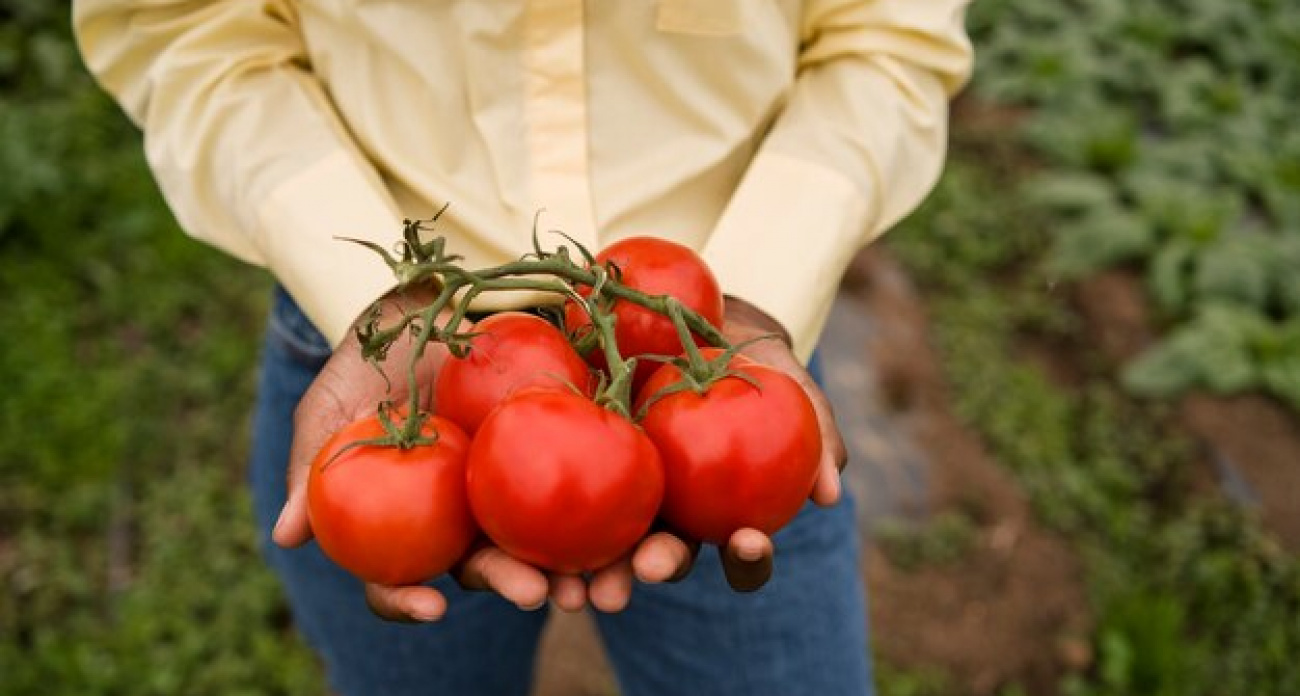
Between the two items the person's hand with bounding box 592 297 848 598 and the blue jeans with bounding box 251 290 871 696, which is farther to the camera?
the blue jeans with bounding box 251 290 871 696

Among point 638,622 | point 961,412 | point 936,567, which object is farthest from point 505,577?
point 961,412

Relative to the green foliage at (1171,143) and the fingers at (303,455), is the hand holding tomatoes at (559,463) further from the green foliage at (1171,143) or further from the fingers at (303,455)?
the green foliage at (1171,143)

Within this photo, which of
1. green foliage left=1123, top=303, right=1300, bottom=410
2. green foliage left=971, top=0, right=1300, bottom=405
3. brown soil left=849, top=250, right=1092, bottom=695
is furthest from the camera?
green foliage left=971, top=0, right=1300, bottom=405

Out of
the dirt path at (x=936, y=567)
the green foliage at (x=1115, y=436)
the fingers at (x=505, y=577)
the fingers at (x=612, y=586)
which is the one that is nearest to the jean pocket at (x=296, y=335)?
the fingers at (x=505, y=577)

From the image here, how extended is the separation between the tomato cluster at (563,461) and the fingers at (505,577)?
15 mm

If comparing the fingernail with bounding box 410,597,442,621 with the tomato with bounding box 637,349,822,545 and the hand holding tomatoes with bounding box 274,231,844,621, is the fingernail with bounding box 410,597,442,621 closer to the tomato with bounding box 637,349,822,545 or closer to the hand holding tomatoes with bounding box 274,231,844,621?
the hand holding tomatoes with bounding box 274,231,844,621

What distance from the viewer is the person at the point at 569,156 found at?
1537 mm

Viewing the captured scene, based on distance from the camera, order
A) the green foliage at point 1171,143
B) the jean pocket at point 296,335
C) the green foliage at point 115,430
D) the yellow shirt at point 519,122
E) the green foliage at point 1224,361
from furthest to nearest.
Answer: the green foliage at point 1171,143 < the green foliage at point 1224,361 < the green foliage at point 115,430 < the jean pocket at point 296,335 < the yellow shirt at point 519,122

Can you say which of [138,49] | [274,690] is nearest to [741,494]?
[138,49]

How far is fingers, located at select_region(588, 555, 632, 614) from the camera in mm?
1245

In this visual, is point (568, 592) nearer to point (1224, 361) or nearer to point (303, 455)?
point (303, 455)

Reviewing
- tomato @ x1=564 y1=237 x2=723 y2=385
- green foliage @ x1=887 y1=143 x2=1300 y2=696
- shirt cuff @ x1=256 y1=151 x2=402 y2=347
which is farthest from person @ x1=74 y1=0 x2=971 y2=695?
green foliage @ x1=887 y1=143 x2=1300 y2=696

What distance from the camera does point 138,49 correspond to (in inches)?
64.2

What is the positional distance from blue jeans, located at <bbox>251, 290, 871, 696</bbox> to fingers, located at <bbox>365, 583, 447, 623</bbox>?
340 millimetres
